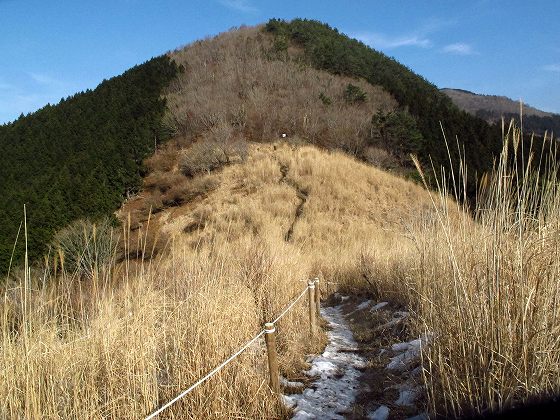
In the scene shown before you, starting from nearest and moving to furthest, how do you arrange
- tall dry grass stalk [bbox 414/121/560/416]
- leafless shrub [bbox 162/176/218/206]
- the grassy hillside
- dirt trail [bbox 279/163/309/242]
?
tall dry grass stalk [bbox 414/121/560/416]
dirt trail [bbox 279/163/309/242]
the grassy hillside
leafless shrub [bbox 162/176/218/206]

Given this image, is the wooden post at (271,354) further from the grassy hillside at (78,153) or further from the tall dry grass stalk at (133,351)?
the grassy hillside at (78,153)

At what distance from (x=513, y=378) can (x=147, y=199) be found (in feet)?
87.6

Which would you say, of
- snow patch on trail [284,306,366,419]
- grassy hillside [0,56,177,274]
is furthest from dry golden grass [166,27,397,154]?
snow patch on trail [284,306,366,419]

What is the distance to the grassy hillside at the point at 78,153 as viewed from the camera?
2308 centimetres

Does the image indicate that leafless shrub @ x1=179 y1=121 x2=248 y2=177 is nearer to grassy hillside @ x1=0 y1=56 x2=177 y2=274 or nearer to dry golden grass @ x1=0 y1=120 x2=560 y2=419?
grassy hillside @ x1=0 y1=56 x2=177 y2=274

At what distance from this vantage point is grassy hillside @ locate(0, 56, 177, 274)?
2308 centimetres

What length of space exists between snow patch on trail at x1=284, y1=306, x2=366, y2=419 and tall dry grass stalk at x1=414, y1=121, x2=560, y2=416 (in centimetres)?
105

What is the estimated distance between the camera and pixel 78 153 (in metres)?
34.4

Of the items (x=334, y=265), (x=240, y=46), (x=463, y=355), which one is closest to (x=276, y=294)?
(x=463, y=355)

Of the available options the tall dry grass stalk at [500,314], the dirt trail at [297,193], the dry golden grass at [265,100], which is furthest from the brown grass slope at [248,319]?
the dry golden grass at [265,100]

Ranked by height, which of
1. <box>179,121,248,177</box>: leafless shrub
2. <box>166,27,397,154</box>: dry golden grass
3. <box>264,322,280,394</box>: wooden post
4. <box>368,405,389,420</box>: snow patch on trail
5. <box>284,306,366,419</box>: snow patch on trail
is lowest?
<box>284,306,366,419</box>: snow patch on trail

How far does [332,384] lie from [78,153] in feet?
114

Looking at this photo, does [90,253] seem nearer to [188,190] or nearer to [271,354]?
[271,354]

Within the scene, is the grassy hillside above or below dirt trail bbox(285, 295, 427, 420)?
above
